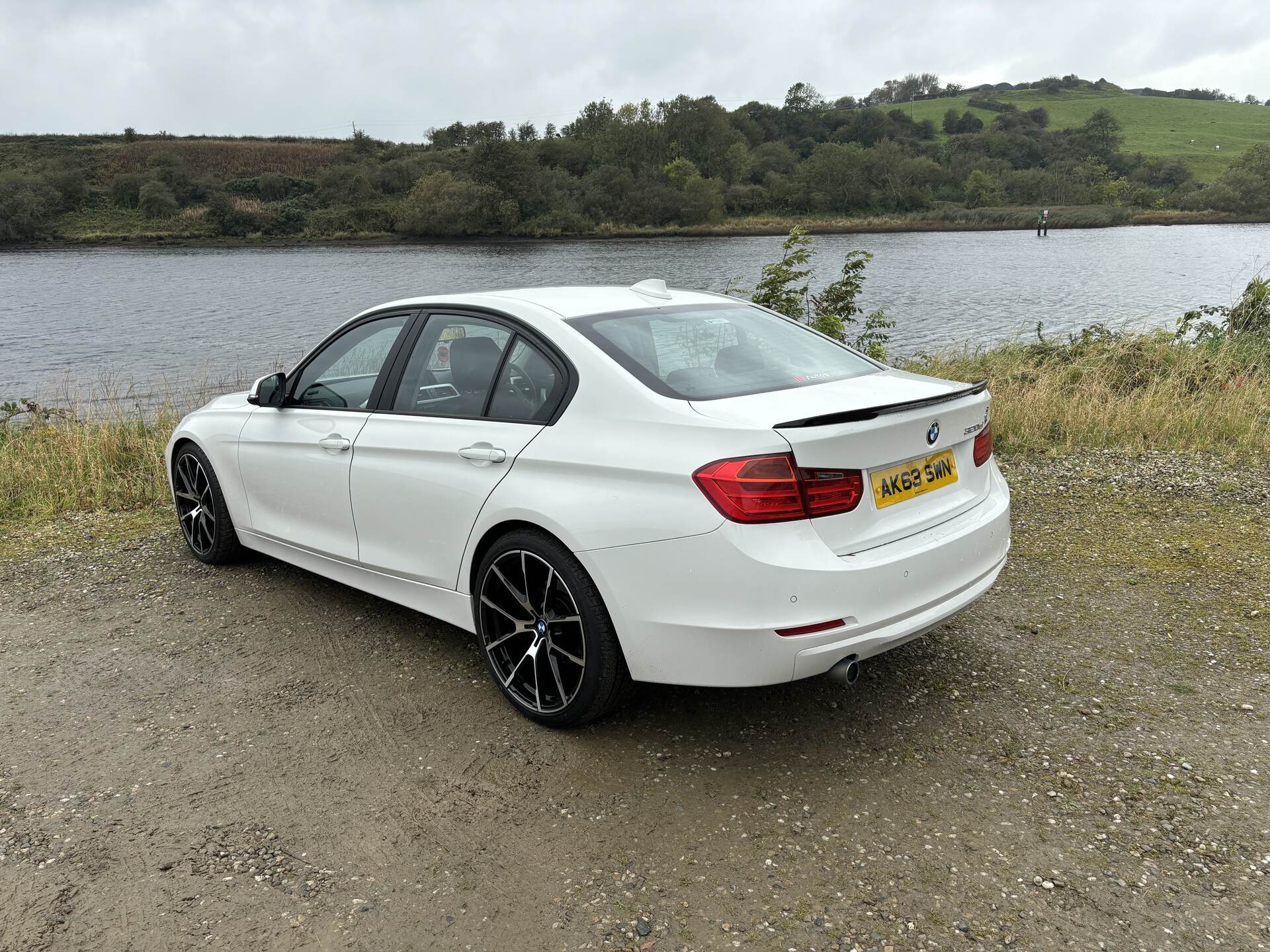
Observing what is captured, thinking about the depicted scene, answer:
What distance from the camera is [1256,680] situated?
3.63 m

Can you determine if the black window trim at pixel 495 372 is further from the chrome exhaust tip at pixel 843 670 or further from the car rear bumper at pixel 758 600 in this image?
the chrome exhaust tip at pixel 843 670

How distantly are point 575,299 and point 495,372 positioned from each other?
1.57 feet

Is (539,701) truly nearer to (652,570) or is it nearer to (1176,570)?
(652,570)

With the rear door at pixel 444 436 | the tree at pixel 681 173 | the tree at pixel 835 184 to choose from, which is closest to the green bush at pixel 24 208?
the tree at pixel 681 173

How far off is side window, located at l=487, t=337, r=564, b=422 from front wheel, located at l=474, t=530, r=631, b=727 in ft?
1.47

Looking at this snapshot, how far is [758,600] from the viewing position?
8.88 feet

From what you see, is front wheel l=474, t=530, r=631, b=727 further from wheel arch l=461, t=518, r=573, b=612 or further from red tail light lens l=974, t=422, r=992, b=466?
red tail light lens l=974, t=422, r=992, b=466

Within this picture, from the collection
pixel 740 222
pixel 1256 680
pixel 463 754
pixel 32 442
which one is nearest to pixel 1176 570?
pixel 1256 680

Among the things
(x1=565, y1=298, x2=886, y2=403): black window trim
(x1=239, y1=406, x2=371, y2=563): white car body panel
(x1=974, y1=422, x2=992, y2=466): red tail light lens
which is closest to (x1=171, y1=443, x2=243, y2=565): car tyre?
(x1=239, y1=406, x2=371, y2=563): white car body panel

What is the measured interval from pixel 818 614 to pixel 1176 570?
3.14m

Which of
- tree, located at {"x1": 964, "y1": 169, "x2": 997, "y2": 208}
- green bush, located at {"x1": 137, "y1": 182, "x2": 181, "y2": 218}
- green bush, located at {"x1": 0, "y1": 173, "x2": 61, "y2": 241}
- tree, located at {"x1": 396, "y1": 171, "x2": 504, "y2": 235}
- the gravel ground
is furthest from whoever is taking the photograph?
tree, located at {"x1": 964, "y1": 169, "x2": 997, "y2": 208}

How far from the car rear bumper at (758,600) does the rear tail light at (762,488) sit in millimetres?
40

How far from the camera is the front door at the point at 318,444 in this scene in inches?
162

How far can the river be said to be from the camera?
23.1 metres
